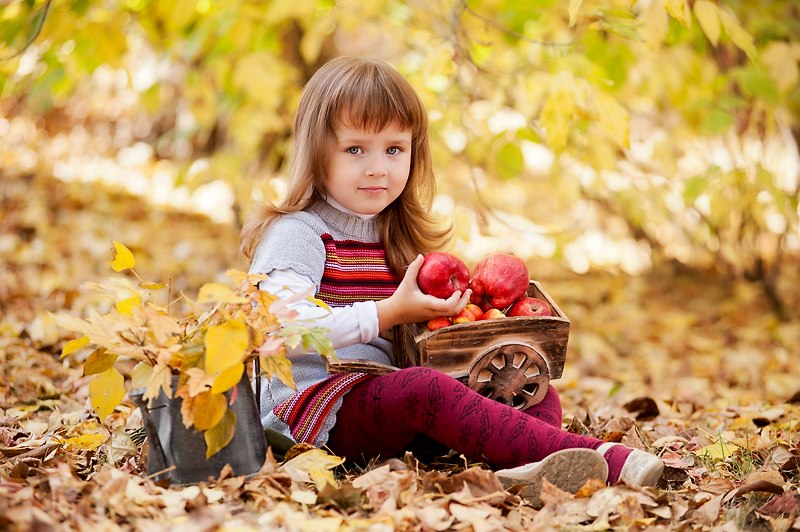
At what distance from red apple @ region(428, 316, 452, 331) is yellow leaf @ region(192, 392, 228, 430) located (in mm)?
562

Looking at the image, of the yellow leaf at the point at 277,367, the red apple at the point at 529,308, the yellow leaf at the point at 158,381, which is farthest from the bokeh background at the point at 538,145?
the yellow leaf at the point at 277,367

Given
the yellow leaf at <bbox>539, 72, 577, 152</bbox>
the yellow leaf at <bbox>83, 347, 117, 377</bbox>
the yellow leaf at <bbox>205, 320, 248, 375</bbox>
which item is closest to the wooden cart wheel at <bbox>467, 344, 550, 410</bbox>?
the yellow leaf at <bbox>205, 320, 248, 375</bbox>

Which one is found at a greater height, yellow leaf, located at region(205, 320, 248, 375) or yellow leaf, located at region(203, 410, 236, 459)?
yellow leaf, located at region(205, 320, 248, 375)

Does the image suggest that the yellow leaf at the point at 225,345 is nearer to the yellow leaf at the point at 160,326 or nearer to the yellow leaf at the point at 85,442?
the yellow leaf at the point at 160,326

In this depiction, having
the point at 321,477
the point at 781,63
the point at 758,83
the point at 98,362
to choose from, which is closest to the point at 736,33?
the point at 758,83

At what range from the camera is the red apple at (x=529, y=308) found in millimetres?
2244

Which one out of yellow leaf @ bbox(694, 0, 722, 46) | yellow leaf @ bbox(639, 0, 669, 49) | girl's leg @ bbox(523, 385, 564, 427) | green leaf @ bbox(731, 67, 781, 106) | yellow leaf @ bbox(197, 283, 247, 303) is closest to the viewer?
yellow leaf @ bbox(197, 283, 247, 303)

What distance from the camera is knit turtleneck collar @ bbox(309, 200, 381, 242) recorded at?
2432 mm

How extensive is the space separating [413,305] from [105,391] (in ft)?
2.39

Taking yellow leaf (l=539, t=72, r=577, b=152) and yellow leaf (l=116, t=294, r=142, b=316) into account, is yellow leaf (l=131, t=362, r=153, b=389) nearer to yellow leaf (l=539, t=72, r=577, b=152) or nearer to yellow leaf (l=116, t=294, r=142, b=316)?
yellow leaf (l=116, t=294, r=142, b=316)

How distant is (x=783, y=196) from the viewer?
12.2 ft

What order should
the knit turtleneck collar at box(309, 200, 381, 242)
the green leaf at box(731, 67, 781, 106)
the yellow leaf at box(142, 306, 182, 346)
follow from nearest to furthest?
the yellow leaf at box(142, 306, 182, 346), the knit turtleneck collar at box(309, 200, 381, 242), the green leaf at box(731, 67, 781, 106)

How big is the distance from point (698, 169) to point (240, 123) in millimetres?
2756

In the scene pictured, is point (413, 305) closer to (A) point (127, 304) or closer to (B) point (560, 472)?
(B) point (560, 472)
